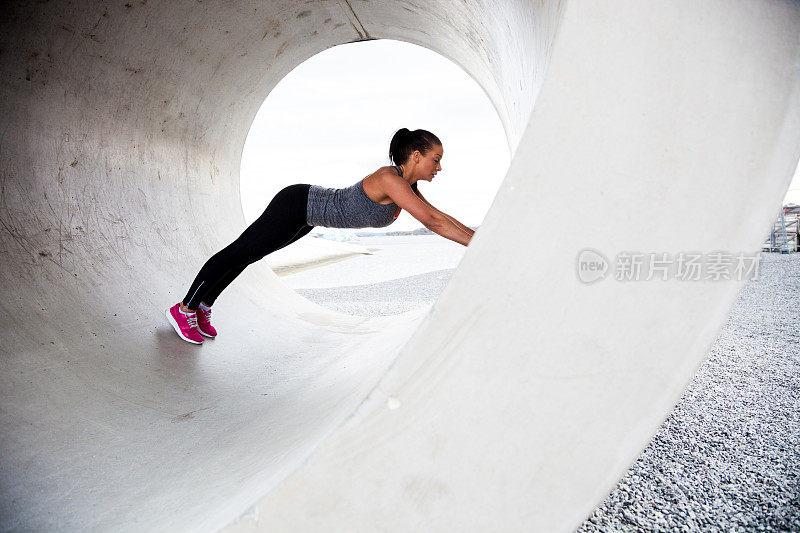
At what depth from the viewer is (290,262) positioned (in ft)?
39.8

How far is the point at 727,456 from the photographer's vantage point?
1.67m

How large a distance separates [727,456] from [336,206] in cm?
179

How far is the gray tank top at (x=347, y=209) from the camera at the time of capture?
2110mm

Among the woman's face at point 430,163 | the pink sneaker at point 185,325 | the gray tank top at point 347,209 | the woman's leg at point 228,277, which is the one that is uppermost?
the woman's face at point 430,163

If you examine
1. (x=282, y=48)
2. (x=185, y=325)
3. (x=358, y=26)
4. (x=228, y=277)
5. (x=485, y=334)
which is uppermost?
(x=358, y=26)

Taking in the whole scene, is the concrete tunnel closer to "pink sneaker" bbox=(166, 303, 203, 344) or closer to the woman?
"pink sneaker" bbox=(166, 303, 203, 344)

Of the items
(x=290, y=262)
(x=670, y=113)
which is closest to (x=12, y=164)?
(x=670, y=113)

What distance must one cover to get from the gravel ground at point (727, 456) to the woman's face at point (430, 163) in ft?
4.61

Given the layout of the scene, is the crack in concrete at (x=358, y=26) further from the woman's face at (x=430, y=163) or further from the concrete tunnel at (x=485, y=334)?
the woman's face at (x=430, y=163)

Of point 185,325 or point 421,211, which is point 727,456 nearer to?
point 421,211

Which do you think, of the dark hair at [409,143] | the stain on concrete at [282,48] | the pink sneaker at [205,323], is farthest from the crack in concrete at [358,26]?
the pink sneaker at [205,323]

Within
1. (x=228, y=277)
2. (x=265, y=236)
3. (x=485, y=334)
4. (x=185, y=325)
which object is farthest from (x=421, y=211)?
(x=185, y=325)

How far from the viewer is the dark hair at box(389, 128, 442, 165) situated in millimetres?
2100

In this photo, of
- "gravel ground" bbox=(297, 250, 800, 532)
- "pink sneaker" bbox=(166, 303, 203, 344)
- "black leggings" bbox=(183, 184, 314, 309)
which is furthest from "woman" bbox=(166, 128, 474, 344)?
"gravel ground" bbox=(297, 250, 800, 532)
